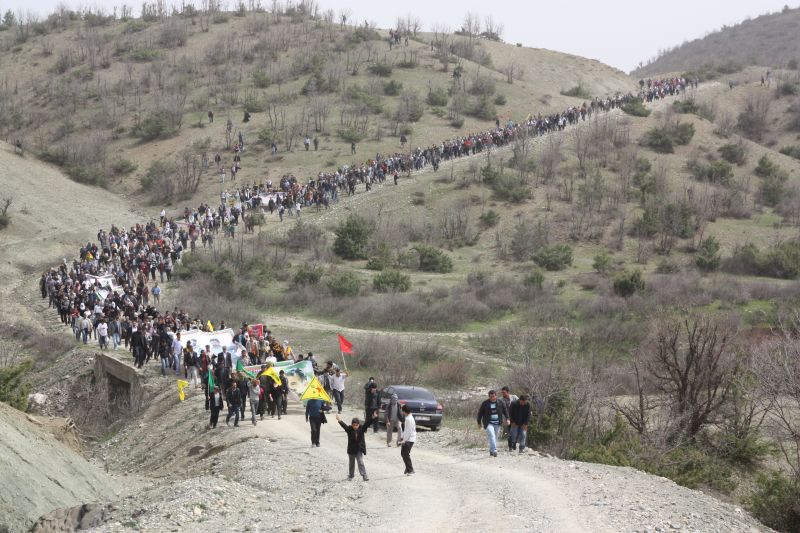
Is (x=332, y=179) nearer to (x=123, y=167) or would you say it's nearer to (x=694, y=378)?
(x=123, y=167)

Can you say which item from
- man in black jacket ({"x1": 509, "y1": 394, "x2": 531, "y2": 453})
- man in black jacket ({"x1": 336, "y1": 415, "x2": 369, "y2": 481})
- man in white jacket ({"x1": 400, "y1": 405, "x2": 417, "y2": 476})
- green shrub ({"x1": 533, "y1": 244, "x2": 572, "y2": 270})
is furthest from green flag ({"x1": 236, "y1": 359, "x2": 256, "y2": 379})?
green shrub ({"x1": 533, "y1": 244, "x2": 572, "y2": 270})

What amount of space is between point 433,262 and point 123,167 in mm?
28313

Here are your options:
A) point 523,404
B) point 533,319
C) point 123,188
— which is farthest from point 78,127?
point 523,404

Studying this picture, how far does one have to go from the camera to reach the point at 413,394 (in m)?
22.7

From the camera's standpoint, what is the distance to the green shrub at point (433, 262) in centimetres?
4816

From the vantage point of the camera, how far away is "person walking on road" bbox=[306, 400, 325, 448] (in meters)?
19.8

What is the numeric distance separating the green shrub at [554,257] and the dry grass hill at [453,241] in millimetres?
319

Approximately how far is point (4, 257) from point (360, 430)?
3519 centimetres

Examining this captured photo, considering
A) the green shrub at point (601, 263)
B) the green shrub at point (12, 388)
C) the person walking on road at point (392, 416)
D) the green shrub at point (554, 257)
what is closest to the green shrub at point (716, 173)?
the green shrub at point (601, 263)

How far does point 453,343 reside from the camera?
1432 inches

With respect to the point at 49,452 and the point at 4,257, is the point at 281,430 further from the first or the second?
the point at 4,257

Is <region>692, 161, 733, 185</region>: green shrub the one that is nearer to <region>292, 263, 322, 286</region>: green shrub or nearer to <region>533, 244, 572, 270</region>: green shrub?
<region>533, 244, 572, 270</region>: green shrub

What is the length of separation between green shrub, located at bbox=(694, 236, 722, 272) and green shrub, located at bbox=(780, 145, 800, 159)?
29240mm

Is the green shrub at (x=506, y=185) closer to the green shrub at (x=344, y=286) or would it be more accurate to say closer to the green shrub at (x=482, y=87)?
the green shrub at (x=344, y=286)
